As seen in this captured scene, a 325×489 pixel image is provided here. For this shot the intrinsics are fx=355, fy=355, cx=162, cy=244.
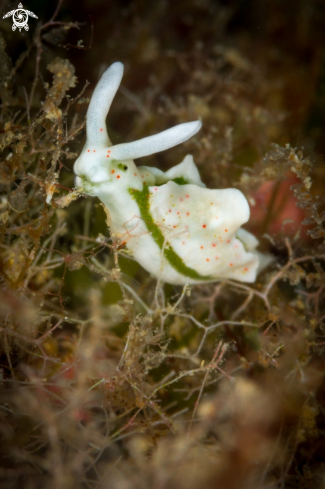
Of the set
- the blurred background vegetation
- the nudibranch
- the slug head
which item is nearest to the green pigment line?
the nudibranch

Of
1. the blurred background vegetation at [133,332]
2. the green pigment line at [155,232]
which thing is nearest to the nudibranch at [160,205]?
the green pigment line at [155,232]

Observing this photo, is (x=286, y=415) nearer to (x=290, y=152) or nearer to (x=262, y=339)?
(x=262, y=339)

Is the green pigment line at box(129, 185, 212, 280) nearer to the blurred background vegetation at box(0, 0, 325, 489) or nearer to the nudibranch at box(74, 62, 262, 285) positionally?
the nudibranch at box(74, 62, 262, 285)

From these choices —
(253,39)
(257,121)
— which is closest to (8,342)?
(257,121)

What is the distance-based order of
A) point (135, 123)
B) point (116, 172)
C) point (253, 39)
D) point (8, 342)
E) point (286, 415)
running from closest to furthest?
point (116, 172) < point (8, 342) < point (286, 415) < point (135, 123) < point (253, 39)

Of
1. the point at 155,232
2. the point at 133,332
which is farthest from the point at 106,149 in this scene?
the point at 133,332

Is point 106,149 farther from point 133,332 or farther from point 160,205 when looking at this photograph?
point 133,332
